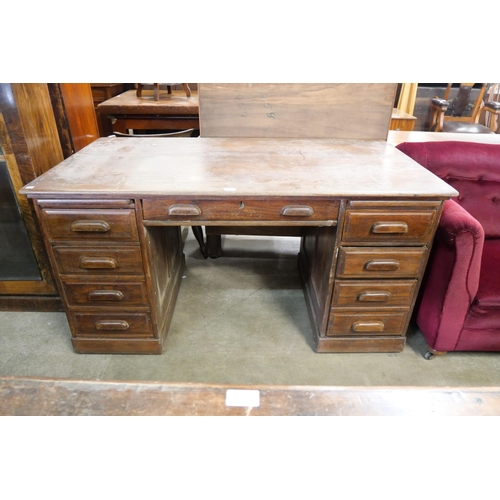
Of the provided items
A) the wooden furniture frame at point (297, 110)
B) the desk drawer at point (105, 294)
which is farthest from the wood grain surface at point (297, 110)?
the desk drawer at point (105, 294)

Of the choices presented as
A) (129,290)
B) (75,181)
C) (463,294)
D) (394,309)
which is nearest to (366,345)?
(394,309)

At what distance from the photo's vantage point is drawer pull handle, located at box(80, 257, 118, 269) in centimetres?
132

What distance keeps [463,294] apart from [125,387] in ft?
4.37

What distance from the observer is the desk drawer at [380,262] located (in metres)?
1.34

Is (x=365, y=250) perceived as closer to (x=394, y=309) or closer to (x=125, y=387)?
(x=394, y=309)

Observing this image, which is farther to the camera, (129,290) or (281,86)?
(281,86)

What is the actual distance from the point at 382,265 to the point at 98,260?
1.09 meters

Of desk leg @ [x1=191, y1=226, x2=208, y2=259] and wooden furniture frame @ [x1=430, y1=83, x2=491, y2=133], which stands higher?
wooden furniture frame @ [x1=430, y1=83, x2=491, y2=133]

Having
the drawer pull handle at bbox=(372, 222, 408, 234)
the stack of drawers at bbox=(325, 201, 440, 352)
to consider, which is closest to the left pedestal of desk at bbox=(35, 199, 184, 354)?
the stack of drawers at bbox=(325, 201, 440, 352)

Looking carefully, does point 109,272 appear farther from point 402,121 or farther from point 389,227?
point 402,121

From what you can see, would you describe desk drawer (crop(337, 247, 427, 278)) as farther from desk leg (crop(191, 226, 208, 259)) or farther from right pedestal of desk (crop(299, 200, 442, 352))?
desk leg (crop(191, 226, 208, 259))

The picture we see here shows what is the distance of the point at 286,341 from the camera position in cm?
166

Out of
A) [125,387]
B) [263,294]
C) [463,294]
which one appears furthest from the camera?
[263,294]

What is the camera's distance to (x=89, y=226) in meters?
1.24
